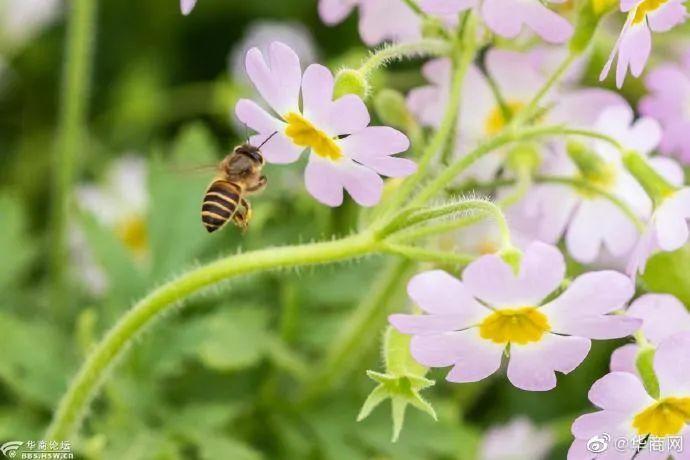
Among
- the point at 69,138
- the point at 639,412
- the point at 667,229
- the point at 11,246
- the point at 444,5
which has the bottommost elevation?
the point at 639,412

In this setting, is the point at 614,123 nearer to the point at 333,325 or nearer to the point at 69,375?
the point at 333,325

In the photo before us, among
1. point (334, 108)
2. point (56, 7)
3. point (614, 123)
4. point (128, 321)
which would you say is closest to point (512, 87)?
point (614, 123)

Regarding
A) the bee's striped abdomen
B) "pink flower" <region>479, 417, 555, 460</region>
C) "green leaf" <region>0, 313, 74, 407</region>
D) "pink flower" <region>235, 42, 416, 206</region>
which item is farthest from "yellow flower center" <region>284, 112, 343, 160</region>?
"pink flower" <region>479, 417, 555, 460</region>

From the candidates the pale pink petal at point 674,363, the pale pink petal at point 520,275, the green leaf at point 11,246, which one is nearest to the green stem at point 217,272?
the pale pink petal at point 520,275

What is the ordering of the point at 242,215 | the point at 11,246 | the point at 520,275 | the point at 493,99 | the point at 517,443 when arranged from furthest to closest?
the point at 517,443 < the point at 11,246 < the point at 493,99 < the point at 242,215 < the point at 520,275

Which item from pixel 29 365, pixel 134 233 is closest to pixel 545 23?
pixel 29 365

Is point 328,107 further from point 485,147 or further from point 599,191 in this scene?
point 599,191
